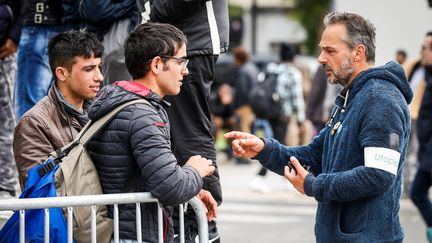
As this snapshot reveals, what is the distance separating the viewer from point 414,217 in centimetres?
1232

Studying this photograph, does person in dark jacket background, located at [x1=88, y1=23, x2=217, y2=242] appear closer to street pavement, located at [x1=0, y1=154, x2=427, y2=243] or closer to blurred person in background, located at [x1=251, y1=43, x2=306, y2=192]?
street pavement, located at [x1=0, y1=154, x2=427, y2=243]

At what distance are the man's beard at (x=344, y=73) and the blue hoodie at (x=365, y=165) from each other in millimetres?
70

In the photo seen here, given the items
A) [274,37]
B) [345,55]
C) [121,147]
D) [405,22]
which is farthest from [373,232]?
[274,37]

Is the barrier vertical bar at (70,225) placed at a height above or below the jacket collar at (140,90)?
below

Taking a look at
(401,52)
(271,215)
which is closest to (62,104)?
(271,215)

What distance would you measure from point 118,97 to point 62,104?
1015mm

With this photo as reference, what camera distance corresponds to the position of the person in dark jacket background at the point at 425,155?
10203 mm

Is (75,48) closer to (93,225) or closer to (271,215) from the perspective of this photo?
(93,225)

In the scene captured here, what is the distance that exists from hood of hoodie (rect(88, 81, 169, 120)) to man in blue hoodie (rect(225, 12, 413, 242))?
2.49 feet

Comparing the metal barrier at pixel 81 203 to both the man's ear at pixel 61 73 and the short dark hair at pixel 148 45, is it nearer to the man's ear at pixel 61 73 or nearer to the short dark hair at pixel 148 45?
the short dark hair at pixel 148 45

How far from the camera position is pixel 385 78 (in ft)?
16.3

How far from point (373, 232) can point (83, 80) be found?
6.33ft

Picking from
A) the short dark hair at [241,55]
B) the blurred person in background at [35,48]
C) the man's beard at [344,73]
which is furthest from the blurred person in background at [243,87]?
the man's beard at [344,73]

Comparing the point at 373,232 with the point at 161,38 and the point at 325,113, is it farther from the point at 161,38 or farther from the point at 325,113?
the point at 325,113
